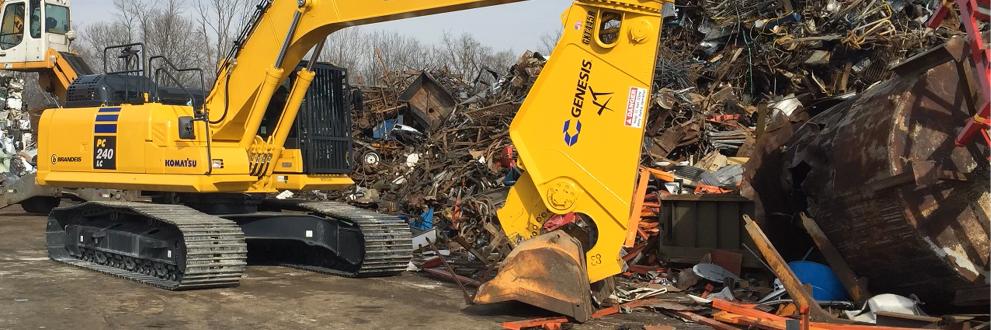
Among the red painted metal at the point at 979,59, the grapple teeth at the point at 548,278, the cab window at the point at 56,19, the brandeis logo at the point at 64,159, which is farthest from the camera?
the cab window at the point at 56,19

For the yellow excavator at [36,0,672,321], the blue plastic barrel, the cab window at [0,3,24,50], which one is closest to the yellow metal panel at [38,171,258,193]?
the yellow excavator at [36,0,672,321]

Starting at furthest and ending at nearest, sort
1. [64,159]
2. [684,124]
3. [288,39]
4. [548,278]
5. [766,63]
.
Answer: [766,63] < [684,124] < [64,159] < [288,39] < [548,278]

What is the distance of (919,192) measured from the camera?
670cm

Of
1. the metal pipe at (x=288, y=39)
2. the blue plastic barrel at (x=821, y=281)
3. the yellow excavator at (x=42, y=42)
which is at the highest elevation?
the yellow excavator at (x=42, y=42)

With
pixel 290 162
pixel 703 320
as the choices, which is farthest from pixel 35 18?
pixel 703 320

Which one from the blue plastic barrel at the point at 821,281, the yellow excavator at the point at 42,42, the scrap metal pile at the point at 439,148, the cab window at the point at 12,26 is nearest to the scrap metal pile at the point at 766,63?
the scrap metal pile at the point at 439,148

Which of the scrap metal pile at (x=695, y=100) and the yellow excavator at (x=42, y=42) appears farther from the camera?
the scrap metal pile at (x=695, y=100)

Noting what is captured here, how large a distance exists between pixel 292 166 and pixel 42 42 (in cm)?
494

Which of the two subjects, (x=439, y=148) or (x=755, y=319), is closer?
(x=755, y=319)

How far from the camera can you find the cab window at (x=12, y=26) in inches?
474

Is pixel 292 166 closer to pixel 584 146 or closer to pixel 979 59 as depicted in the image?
pixel 584 146

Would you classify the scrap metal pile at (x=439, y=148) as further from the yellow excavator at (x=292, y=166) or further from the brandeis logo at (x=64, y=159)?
the brandeis logo at (x=64, y=159)

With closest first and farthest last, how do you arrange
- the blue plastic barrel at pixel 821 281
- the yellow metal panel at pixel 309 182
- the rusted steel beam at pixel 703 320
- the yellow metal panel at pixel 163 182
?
the rusted steel beam at pixel 703 320, the blue plastic barrel at pixel 821 281, the yellow metal panel at pixel 163 182, the yellow metal panel at pixel 309 182

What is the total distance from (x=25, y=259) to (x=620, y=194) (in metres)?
7.96
